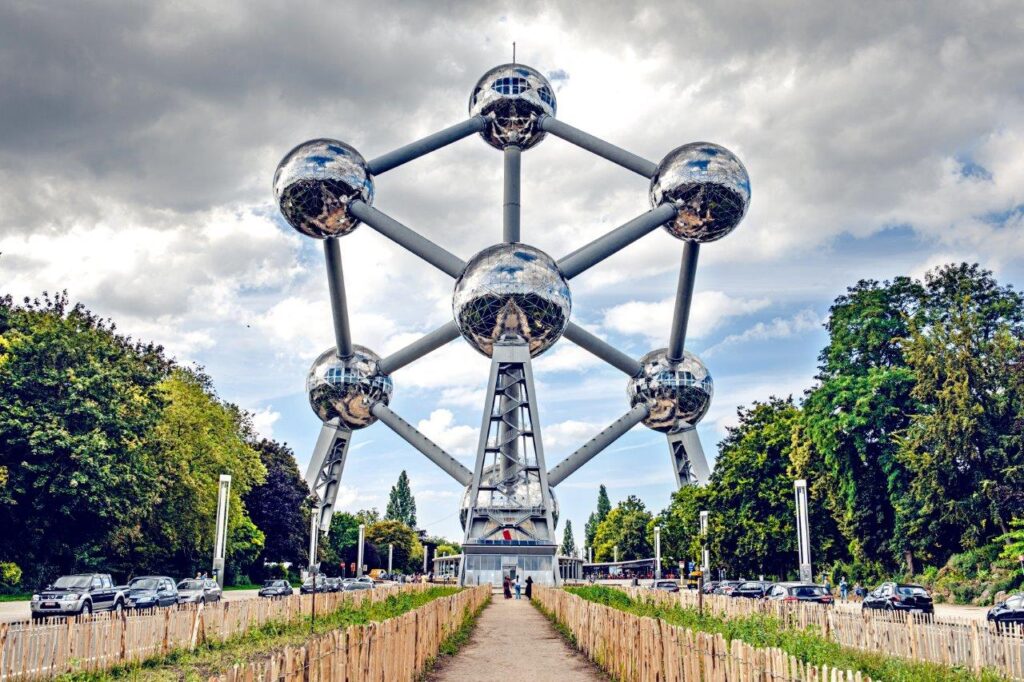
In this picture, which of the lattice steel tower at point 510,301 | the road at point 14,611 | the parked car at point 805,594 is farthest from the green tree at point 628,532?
the road at point 14,611

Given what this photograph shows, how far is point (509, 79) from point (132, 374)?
25.6 meters

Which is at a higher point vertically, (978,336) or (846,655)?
(978,336)

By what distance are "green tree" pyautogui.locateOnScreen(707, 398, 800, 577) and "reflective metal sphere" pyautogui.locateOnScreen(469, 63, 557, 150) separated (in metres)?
21.3

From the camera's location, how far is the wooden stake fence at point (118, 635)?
11.6 m

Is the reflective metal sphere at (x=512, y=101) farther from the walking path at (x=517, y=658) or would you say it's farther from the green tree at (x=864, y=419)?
the walking path at (x=517, y=658)

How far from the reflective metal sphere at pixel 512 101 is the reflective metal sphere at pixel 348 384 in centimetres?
1589

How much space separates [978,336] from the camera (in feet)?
131

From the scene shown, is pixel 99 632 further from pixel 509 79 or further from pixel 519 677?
pixel 509 79

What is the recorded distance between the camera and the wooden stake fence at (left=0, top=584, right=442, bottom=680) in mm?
11625

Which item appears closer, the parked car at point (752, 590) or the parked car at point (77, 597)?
the parked car at point (77, 597)

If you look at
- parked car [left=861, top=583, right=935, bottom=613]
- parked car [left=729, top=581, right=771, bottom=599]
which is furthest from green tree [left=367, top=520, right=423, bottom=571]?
parked car [left=861, top=583, right=935, bottom=613]

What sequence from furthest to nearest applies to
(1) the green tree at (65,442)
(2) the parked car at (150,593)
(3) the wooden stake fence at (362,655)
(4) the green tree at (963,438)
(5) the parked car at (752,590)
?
(4) the green tree at (963,438) < (5) the parked car at (752,590) < (1) the green tree at (65,442) < (2) the parked car at (150,593) < (3) the wooden stake fence at (362,655)

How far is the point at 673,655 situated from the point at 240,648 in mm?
9320

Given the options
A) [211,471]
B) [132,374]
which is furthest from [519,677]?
[211,471]
